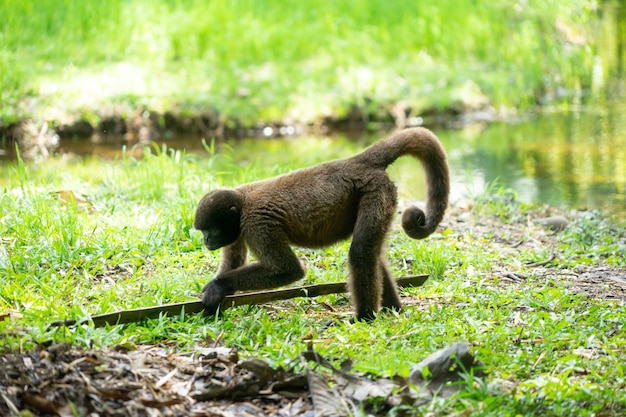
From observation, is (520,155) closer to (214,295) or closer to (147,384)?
(214,295)

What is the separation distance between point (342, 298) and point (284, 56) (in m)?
11.7

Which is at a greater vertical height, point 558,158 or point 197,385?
point 558,158

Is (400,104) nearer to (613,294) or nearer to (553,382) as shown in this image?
(613,294)

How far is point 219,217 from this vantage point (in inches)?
245

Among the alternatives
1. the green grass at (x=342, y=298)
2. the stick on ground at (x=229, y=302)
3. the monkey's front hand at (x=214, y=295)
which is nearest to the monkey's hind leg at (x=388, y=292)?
the green grass at (x=342, y=298)

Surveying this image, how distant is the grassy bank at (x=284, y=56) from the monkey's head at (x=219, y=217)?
8.49 m

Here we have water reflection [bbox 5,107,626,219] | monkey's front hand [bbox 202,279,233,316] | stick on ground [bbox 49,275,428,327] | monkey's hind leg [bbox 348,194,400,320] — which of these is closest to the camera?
stick on ground [bbox 49,275,428,327]

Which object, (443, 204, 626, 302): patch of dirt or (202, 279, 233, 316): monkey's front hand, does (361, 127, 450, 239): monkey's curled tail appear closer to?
(443, 204, 626, 302): patch of dirt

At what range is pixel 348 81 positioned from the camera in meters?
16.8

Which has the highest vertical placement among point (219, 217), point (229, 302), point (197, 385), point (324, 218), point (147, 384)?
point (219, 217)

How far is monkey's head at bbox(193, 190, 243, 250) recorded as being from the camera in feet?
20.4

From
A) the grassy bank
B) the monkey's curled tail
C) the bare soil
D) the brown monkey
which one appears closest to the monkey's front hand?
the brown monkey

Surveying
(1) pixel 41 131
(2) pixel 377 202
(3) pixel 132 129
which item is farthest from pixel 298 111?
(2) pixel 377 202

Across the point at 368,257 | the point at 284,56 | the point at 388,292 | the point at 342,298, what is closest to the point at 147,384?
the point at 368,257
